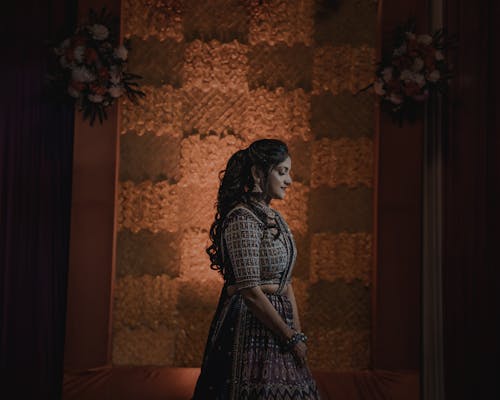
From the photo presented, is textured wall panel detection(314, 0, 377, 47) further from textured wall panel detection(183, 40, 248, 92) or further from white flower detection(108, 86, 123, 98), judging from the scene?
white flower detection(108, 86, 123, 98)

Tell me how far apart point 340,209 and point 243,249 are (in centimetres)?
147

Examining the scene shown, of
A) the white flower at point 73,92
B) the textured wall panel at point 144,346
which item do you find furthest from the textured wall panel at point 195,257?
the white flower at point 73,92

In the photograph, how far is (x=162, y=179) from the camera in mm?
3859

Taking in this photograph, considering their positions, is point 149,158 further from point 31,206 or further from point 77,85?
point 31,206

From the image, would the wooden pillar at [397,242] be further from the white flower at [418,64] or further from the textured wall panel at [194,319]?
the textured wall panel at [194,319]

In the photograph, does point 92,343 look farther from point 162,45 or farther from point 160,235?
point 162,45

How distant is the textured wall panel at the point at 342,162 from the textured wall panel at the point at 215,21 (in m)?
0.77

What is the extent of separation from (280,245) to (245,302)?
0.25m

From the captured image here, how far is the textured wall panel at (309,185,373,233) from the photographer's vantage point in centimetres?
383

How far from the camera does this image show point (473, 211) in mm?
→ 3518

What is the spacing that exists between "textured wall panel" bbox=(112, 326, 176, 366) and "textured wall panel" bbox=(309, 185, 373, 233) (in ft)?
3.27

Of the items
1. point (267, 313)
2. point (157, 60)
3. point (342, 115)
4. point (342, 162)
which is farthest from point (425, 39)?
point (267, 313)

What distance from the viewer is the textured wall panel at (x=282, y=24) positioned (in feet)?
12.8

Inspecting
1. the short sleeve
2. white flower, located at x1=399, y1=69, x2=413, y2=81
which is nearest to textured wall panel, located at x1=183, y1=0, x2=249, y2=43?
white flower, located at x1=399, y1=69, x2=413, y2=81
